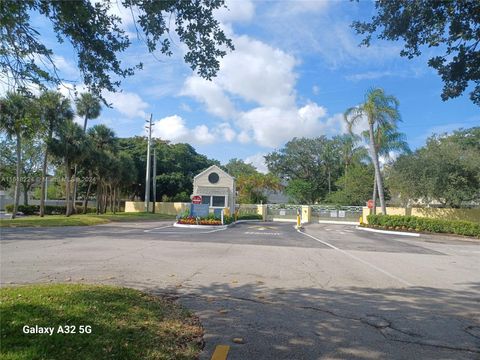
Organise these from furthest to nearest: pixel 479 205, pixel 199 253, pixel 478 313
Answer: pixel 479 205
pixel 199 253
pixel 478 313

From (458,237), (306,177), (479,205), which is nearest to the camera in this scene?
(458,237)

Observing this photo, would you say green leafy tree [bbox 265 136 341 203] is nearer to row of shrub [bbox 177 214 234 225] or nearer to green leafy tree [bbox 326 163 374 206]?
green leafy tree [bbox 326 163 374 206]

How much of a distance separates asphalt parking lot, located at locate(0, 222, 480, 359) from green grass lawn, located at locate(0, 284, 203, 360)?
434 mm

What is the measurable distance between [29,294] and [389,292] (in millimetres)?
6558

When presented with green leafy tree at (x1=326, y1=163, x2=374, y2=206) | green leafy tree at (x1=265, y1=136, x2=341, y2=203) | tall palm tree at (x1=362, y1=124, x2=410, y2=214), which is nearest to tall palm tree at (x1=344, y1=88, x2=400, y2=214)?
tall palm tree at (x1=362, y1=124, x2=410, y2=214)

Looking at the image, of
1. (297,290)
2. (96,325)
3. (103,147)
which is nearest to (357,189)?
(103,147)

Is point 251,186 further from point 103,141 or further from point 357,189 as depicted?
point 103,141

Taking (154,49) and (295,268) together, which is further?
(295,268)

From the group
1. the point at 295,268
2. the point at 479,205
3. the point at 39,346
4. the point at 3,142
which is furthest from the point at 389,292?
the point at 3,142

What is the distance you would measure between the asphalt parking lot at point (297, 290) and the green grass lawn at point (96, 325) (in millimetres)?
434

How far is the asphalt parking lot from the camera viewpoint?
18.0 feet

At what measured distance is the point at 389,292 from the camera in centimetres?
897

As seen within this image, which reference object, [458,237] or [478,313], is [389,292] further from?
[458,237]

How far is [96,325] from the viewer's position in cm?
511
